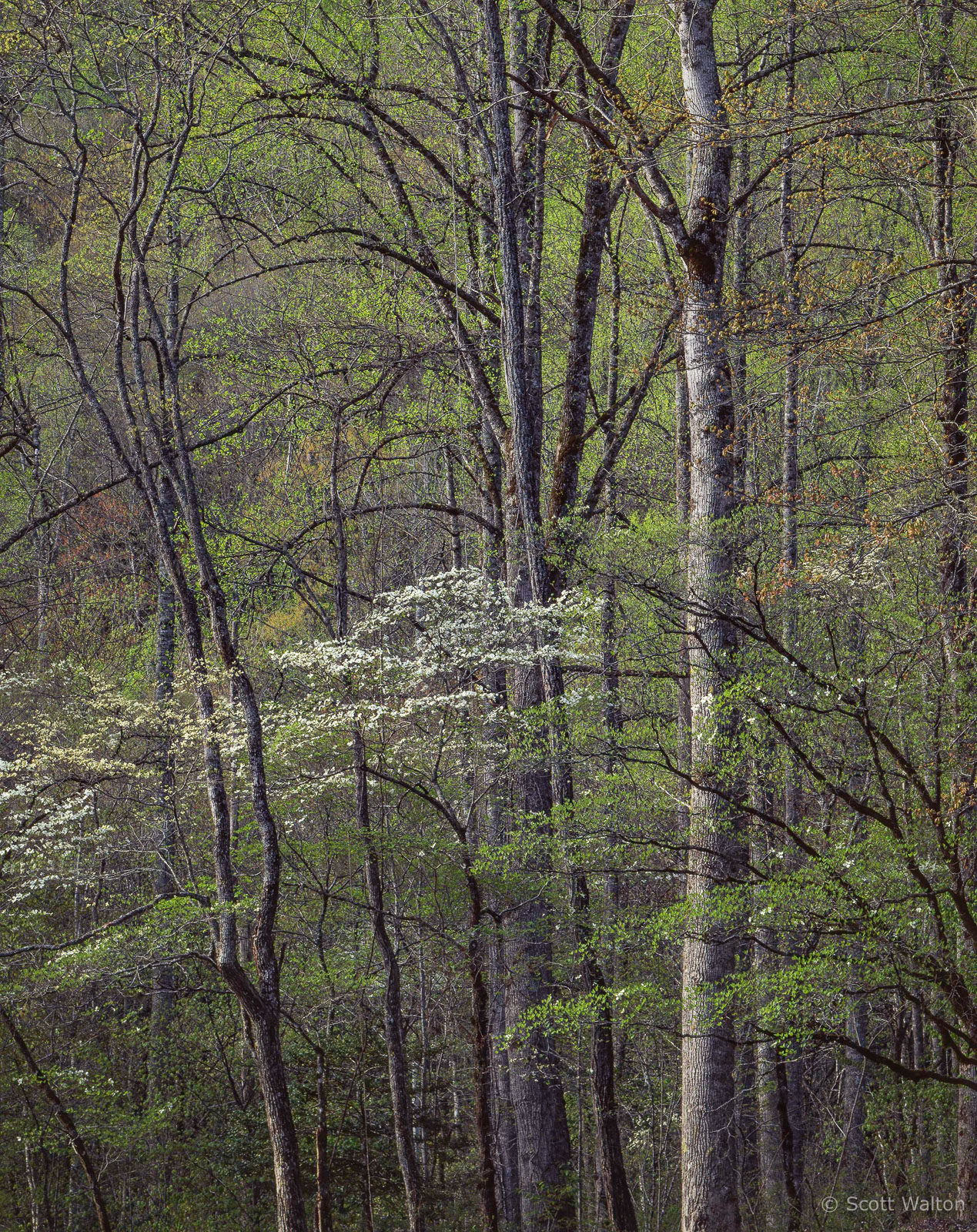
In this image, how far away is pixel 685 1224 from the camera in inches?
264

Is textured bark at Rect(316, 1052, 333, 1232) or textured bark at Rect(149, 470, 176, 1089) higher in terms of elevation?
Answer: textured bark at Rect(149, 470, 176, 1089)

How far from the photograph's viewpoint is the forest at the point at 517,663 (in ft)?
20.5

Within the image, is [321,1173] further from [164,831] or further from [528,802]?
[528,802]

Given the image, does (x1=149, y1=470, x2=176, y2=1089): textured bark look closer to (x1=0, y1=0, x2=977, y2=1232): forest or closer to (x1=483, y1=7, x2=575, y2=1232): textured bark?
(x1=0, y1=0, x2=977, y2=1232): forest

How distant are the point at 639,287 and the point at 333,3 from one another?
4362mm

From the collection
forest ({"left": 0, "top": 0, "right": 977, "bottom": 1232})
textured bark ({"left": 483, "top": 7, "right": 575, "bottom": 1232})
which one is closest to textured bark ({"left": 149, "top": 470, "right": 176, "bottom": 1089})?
forest ({"left": 0, "top": 0, "right": 977, "bottom": 1232})

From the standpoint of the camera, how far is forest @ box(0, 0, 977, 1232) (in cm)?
625

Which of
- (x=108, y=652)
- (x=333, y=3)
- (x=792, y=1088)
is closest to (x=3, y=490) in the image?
(x=108, y=652)

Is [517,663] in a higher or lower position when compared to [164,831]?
higher

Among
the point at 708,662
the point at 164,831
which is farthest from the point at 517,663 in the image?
the point at 164,831

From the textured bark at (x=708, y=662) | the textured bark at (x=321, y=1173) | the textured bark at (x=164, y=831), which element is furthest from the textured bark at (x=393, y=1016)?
the textured bark at (x=708, y=662)

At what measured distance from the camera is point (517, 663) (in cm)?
928

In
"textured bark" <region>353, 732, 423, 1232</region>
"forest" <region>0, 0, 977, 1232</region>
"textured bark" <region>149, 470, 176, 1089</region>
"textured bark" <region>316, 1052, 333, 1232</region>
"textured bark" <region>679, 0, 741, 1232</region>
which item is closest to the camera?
"forest" <region>0, 0, 977, 1232</region>

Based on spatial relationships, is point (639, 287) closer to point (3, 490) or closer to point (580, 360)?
point (580, 360)
